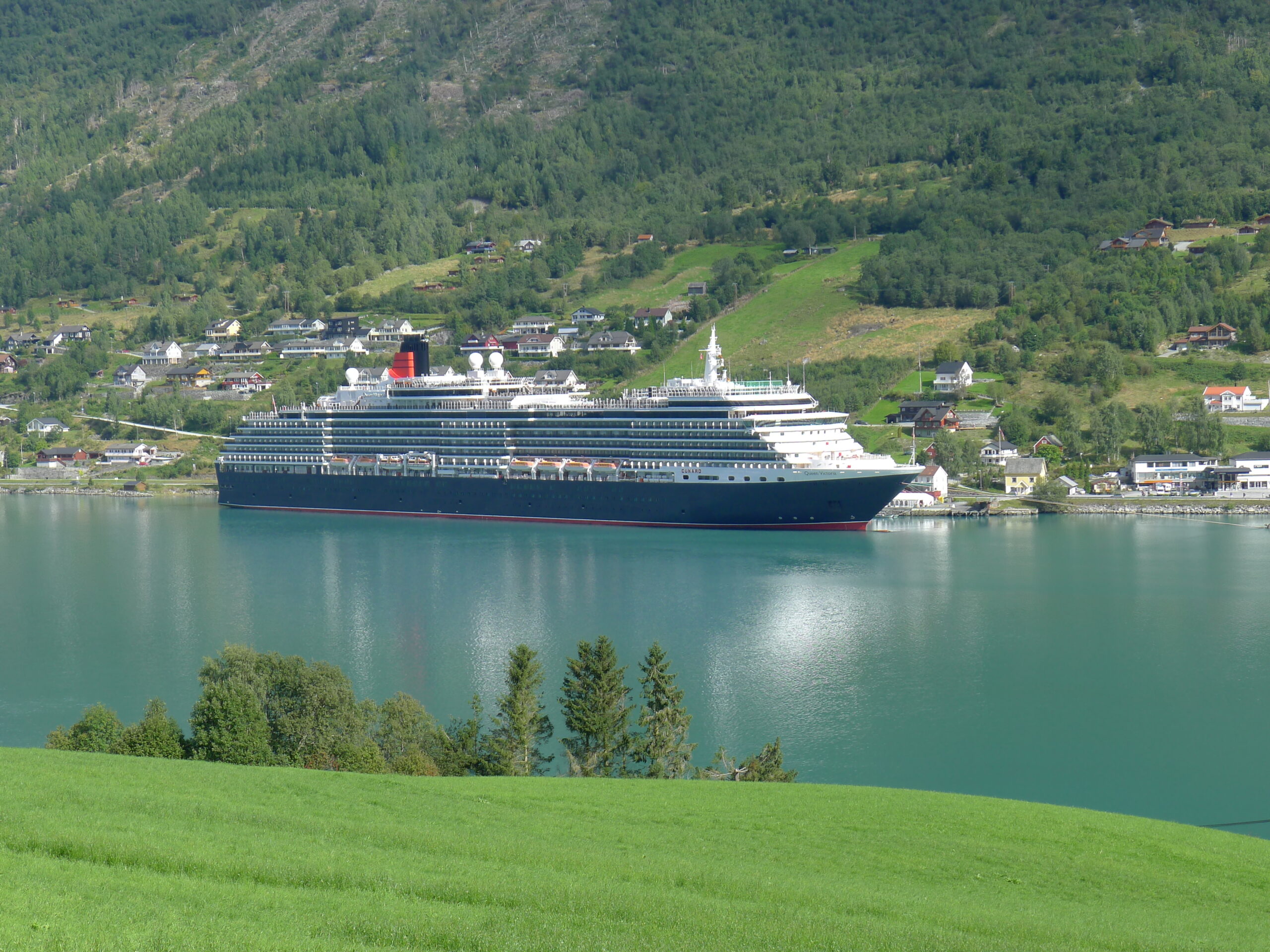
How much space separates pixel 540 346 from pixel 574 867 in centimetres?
9106

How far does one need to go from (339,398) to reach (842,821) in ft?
199

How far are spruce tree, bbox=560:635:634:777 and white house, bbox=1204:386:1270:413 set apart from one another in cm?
5955

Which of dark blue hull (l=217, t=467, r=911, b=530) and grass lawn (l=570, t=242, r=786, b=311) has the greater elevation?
grass lawn (l=570, t=242, r=786, b=311)

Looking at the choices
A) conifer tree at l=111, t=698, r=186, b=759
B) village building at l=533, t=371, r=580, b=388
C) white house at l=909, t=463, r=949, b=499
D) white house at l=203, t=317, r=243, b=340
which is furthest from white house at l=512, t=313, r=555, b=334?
conifer tree at l=111, t=698, r=186, b=759

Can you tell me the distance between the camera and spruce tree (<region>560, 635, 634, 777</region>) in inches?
892

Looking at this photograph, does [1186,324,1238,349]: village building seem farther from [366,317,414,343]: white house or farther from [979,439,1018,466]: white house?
[366,317,414,343]: white house

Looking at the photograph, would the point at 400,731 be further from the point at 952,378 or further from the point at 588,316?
the point at 588,316

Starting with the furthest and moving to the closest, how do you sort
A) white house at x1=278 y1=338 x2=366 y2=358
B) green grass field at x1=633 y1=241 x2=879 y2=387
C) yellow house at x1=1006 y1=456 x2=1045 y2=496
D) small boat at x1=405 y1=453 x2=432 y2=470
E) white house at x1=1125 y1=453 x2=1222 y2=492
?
white house at x1=278 y1=338 x2=366 y2=358, green grass field at x1=633 y1=241 x2=879 y2=387, small boat at x1=405 y1=453 x2=432 y2=470, yellow house at x1=1006 y1=456 x2=1045 y2=496, white house at x1=1125 y1=453 x2=1222 y2=492

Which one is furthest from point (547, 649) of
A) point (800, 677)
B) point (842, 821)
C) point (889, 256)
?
point (889, 256)

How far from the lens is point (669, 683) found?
2364 centimetres

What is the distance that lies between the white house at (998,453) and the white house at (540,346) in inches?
1618

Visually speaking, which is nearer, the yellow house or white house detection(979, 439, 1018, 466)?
the yellow house

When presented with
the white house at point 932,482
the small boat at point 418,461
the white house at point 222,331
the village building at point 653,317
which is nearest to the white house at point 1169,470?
the white house at point 932,482

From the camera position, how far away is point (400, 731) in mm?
22359
